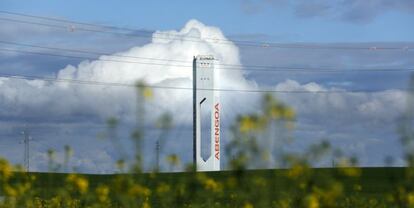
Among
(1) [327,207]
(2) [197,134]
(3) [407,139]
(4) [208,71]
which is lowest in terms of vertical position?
(1) [327,207]

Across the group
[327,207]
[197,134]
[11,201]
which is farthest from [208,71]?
[327,207]

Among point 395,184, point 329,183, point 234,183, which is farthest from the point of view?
point 395,184

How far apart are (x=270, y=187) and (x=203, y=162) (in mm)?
52513

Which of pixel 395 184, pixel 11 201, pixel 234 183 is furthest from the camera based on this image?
pixel 11 201

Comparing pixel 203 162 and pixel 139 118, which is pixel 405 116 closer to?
pixel 139 118

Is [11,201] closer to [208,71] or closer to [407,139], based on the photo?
[407,139]

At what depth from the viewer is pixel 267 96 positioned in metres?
5.27

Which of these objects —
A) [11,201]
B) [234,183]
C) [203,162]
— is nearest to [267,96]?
[234,183]

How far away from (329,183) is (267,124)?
2.86 feet

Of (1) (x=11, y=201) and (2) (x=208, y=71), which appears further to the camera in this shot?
(2) (x=208, y=71)

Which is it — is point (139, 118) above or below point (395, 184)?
above

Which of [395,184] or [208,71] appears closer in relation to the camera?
[395,184]

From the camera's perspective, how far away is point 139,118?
5516mm

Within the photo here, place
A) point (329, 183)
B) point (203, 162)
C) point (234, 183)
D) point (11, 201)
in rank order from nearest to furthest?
point (329, 183), point (234, 183), point (11, 201), point (203, 162)
